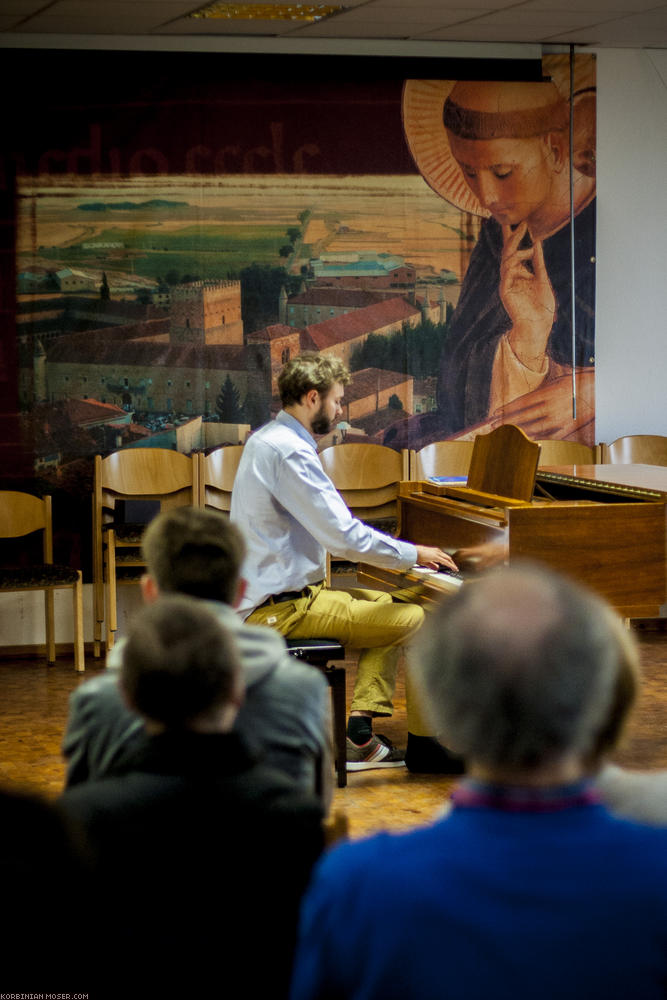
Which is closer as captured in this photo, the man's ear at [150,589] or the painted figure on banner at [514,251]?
the man's ear at [150,589]

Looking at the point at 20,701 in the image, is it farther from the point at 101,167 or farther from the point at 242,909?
the point at 242,909

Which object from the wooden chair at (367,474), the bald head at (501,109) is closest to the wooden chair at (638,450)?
the wooden chair at (367,474)

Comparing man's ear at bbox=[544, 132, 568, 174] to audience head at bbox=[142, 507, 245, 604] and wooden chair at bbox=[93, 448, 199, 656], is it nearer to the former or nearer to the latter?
wooden chair at bbox=[93, 448, 199, 656]

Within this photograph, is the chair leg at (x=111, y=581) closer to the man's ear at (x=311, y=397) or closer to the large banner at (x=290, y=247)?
the large banner at (x=290, y=247)

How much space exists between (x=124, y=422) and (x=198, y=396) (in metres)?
0.41

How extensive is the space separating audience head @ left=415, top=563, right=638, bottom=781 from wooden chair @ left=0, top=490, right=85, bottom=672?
4990 millimetres

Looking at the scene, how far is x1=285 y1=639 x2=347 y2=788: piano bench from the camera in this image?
3.86m

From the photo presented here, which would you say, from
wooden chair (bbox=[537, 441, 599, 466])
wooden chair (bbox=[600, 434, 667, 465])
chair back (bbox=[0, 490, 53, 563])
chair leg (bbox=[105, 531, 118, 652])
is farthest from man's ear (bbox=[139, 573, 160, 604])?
wooden chair (bbox=[600, 434, 667, 465])

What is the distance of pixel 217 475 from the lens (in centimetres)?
644

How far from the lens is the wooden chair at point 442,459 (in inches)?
261

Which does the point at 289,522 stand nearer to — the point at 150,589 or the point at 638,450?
the point at 150,589

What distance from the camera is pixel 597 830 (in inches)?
41.5

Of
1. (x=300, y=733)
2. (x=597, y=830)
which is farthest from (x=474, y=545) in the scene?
(x=597, y=830)

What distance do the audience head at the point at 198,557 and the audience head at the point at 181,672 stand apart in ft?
2.12
